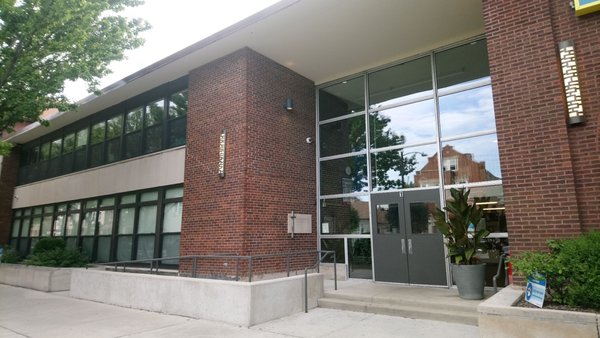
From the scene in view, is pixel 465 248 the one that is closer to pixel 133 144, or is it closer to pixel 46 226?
pixel 133 144

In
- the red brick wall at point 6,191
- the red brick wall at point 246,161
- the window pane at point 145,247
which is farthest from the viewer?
the red brick wall at point 6,191

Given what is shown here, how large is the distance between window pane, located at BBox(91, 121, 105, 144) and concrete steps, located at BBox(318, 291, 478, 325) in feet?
37.5

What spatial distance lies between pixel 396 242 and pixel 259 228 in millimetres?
3360

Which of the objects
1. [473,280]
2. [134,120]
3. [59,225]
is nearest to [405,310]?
[473,280]

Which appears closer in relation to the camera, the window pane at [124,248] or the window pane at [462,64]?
the window pane at [462,64]

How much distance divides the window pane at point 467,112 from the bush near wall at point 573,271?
434 centimetres

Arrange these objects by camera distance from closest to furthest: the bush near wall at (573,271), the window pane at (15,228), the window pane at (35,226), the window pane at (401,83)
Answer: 1. the bush near wall at (573,271)
2. the window pane at (401,83)
3. the window pane at (35,226)
4. the window pane at (15,228)

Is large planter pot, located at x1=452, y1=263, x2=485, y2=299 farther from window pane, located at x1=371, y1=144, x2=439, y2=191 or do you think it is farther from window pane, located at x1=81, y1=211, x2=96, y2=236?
window pane, located at x1=81, y1=211, x2=96, y2=236

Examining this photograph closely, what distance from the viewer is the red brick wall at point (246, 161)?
9.47m

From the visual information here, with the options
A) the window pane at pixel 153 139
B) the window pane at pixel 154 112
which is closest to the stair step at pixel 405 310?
the window pane at pixel 153 139

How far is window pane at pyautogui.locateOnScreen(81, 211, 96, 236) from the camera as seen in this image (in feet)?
48.2

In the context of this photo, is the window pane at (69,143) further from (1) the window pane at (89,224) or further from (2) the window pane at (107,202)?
(2) the window pane at (107,202)

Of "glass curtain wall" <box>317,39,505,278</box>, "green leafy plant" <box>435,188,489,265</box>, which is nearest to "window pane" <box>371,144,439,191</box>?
"glass curtain wall" <box>317,39,505,278</box>

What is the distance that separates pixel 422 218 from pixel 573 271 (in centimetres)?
464
